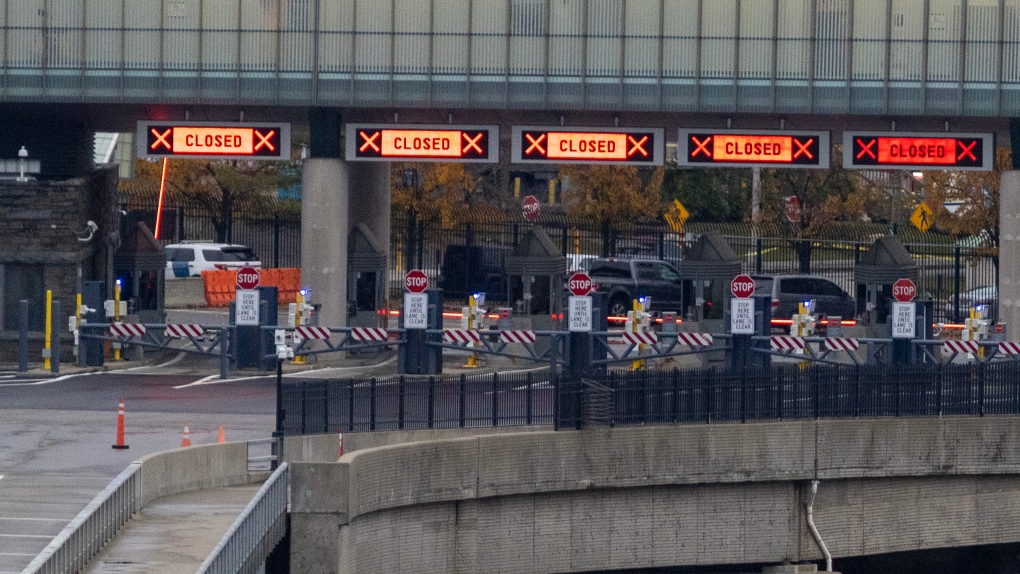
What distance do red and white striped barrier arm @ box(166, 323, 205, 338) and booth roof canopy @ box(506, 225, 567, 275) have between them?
773cm

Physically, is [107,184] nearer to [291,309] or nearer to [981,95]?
[291,309]

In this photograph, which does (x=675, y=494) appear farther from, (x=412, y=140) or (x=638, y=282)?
(x=638, y=282)

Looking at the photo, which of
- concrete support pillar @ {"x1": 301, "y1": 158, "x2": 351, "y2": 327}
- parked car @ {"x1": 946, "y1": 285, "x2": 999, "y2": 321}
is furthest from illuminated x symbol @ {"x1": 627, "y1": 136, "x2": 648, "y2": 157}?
parked car @ {"x1": 946, "y1": 285, "x2": 999, "y2": 321}

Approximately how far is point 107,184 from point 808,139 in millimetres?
15379

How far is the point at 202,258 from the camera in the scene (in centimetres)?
5409

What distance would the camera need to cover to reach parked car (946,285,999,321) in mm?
46594

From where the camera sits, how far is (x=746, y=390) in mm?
25438

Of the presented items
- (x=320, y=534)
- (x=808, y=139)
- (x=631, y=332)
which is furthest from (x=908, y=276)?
(x=320, y=534)

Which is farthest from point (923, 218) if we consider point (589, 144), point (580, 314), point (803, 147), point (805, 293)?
point (580, 314)

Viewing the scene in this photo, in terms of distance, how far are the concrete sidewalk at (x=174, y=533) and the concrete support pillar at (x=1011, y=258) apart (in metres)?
20.4

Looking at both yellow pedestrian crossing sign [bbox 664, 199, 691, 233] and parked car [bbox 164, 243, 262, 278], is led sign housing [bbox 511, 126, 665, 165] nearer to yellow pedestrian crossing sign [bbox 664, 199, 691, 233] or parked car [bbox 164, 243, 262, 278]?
yellow pedestrian crossing sign [bbox 664, 199, 691, 233]

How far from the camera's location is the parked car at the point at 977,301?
153 ft

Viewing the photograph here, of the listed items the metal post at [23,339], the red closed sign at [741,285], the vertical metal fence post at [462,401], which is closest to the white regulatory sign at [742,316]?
the red closed sign at [741,285]

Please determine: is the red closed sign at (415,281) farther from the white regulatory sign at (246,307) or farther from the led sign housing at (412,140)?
the led sign housing at (412,140)
